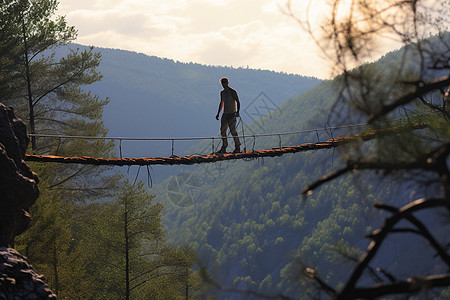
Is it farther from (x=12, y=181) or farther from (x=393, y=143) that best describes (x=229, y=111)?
(x=393, y=143)

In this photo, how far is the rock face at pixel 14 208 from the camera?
195 inches

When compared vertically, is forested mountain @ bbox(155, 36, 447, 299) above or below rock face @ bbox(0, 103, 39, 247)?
below

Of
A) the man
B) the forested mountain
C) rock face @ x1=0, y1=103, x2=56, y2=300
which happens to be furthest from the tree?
the forested mountain

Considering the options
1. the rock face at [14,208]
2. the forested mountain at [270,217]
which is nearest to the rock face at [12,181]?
the rock face at [14,208]

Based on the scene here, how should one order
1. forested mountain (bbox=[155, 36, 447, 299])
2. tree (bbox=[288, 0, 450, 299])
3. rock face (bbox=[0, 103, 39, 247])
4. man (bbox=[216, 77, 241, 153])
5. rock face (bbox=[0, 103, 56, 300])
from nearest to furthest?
1. tree (bbox=[288, 0, 450, 299])
2. rock face (bbox=[0, 103, 56, 300])
3. rock face (bbox=[0, 103, 39, 247])
4. man (bbox=[216, 77, 241, 153])
5. forested mountain (bbox=[155, 36, 447, 299])

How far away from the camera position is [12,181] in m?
5.78

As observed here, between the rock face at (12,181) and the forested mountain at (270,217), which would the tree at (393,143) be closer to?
the rock face at (12,181)

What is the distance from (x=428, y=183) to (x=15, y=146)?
5.17m

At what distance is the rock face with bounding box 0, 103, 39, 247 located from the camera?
5.74 m

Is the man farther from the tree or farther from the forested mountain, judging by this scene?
the forested mountain

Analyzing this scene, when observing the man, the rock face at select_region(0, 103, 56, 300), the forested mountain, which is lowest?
the forested mountain

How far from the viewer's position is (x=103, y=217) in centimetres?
1720

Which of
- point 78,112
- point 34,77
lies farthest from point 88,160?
point 78,112

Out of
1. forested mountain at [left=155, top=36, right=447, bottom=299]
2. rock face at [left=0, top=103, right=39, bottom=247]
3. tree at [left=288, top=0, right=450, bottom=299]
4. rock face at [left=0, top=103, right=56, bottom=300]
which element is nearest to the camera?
tree at [left=288, top=0, right=450, bottom=299]
